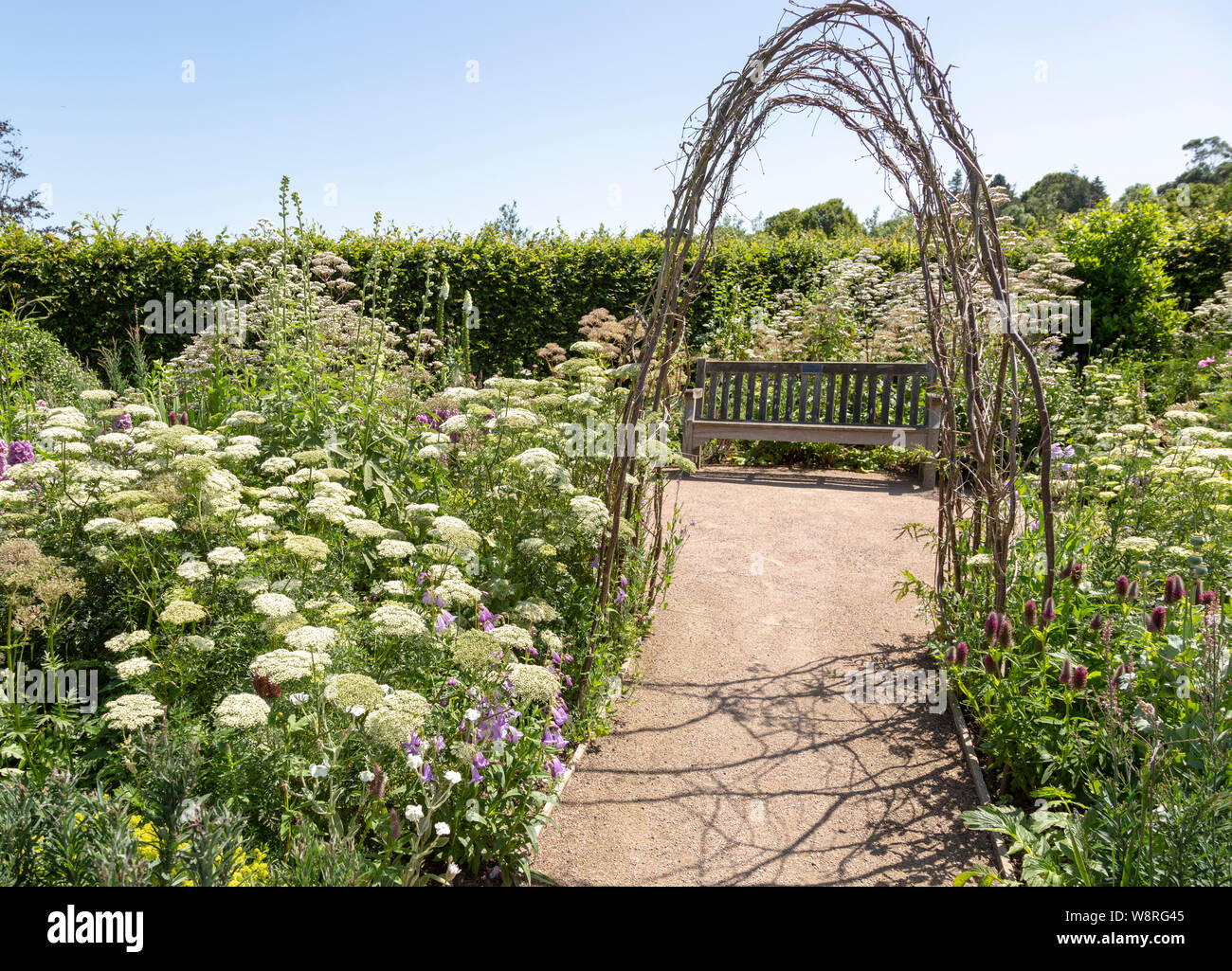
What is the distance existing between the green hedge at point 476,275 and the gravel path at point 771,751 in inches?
264

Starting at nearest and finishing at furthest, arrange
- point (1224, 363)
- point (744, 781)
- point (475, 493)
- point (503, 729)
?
point (503, 729)
point (744, 781)
point (475, 493)
point (1224, 363)

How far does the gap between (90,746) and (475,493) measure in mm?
1794

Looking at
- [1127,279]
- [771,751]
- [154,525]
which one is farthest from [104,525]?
[1127,279]

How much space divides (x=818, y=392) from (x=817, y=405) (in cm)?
15

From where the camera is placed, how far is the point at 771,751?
346cm

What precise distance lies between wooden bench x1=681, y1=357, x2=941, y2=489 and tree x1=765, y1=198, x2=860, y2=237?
2283cm

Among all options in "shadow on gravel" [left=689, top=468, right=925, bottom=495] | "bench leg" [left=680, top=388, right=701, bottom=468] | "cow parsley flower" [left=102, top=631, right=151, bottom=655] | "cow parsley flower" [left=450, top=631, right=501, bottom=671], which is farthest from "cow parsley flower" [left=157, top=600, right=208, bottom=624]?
"bench leg" [left=680, top=388, right=701, bottom=468]

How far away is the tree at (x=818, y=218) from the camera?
30.7 m

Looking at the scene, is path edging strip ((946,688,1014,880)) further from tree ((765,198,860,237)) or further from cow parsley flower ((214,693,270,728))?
tree ((765,198,860,237))

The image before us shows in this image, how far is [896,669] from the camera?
410cm

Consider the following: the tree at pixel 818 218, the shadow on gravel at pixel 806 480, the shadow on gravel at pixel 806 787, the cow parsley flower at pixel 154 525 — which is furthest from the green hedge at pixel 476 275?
the tree at pixel 818 218

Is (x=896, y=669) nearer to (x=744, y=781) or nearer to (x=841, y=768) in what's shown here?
(x=841, y=768)

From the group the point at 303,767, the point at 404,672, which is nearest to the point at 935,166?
the point at 404,672

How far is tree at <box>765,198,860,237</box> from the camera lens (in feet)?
101
